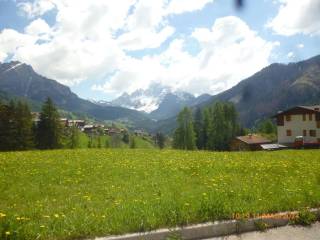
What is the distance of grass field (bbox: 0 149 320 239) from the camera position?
819 centimetres

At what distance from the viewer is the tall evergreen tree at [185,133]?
358 ft

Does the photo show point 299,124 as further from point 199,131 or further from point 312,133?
point 199,131

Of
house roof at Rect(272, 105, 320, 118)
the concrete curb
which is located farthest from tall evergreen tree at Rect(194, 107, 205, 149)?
the concrete curb

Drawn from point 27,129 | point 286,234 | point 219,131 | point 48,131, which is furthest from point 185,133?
point 286,234

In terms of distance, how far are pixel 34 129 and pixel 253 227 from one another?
8205 centimetres

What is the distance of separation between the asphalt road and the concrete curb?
0.17 metres

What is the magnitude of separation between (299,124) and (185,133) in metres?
30.6

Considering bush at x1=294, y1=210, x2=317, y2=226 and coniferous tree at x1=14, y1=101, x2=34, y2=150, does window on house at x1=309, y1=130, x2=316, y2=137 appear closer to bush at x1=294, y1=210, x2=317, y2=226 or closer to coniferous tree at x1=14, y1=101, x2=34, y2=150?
coniferous tree at x1=14, y1=101, x2=34, y2=150

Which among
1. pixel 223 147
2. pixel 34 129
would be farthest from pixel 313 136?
pixel 34 129

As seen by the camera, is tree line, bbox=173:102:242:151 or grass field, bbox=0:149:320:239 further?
tree line, bbox=173:102:242:151

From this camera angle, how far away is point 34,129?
85438mm

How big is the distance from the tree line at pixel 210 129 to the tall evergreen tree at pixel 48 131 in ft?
123

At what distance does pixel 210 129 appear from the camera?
11606 centimetres

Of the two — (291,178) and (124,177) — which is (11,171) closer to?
(124,177)
